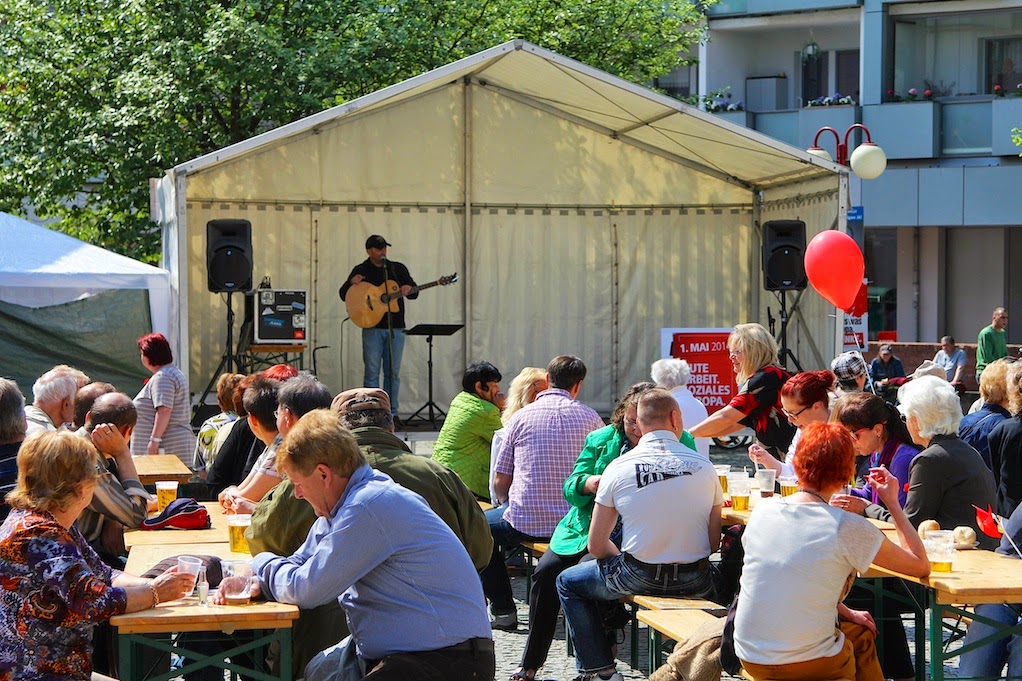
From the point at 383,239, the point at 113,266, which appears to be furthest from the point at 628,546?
the point at 383,239

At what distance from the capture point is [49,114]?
17.4m

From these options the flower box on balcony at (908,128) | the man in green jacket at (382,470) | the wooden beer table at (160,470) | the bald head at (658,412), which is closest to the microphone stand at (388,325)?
the wooden beer table at (160,470)

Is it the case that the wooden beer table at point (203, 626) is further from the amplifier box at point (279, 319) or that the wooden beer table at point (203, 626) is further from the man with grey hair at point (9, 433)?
the amplifier box at point (279, 319)

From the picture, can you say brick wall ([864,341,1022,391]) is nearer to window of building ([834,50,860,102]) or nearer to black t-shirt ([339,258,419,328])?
window of building ([834,50,860,102])

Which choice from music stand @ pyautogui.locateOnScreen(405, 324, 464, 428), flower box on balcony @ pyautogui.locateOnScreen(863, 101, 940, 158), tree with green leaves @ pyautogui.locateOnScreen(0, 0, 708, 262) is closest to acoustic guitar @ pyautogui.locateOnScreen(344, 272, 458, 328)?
music stand @ pyautogui.locateOnScreen(405, 324, 464, 428)

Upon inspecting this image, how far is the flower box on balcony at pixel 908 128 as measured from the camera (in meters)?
24.1

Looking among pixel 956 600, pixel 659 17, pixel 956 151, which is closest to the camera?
pixel 956 600

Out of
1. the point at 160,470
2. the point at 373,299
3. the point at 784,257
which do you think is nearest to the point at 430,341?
the point at 373,299

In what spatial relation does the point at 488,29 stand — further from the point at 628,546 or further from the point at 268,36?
the point at 628,546

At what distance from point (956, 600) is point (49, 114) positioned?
1547cm

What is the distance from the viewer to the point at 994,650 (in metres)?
4.93

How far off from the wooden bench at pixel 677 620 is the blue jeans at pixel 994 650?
936mm

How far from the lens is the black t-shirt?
1309cm

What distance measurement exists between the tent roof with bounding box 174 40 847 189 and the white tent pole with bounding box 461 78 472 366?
24cm
